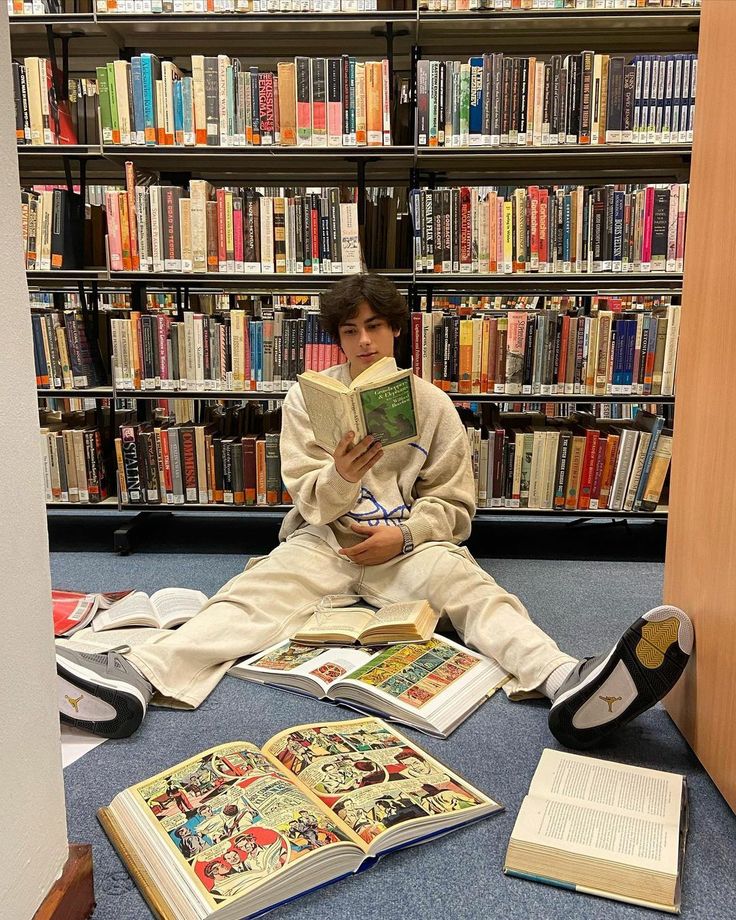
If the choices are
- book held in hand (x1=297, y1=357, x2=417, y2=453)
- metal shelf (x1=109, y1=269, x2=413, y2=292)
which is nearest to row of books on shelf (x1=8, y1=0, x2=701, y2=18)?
metal shelf (x1=109, y1=269, x2=413, y2=292)

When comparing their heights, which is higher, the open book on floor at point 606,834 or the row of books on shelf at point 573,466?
the row of books on shelf at point 573,466

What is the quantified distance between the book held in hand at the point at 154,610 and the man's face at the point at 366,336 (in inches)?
31.6

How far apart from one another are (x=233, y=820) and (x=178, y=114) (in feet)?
7.63

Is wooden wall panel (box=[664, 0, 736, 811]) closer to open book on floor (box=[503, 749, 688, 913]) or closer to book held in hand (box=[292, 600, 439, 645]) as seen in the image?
open book on floor (box=[503, 749, 688, 913])

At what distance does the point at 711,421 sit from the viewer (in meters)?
1.26

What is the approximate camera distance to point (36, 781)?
800 millimetres

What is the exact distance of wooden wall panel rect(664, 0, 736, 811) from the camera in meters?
1.17

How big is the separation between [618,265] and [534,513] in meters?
0.92

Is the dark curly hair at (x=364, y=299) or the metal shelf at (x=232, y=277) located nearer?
the dark curly hair at (x=364, y=299)

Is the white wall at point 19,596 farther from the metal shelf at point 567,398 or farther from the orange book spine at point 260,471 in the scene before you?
the metal shelf at point 567,398

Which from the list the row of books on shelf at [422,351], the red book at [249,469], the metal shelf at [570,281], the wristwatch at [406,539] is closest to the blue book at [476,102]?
the metal shelf at [570,281]

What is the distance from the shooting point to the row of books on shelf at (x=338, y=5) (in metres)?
2.44

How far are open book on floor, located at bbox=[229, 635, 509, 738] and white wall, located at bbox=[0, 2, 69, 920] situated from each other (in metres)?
0.75

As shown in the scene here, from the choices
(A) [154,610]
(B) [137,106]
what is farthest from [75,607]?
(B) [137,106]
